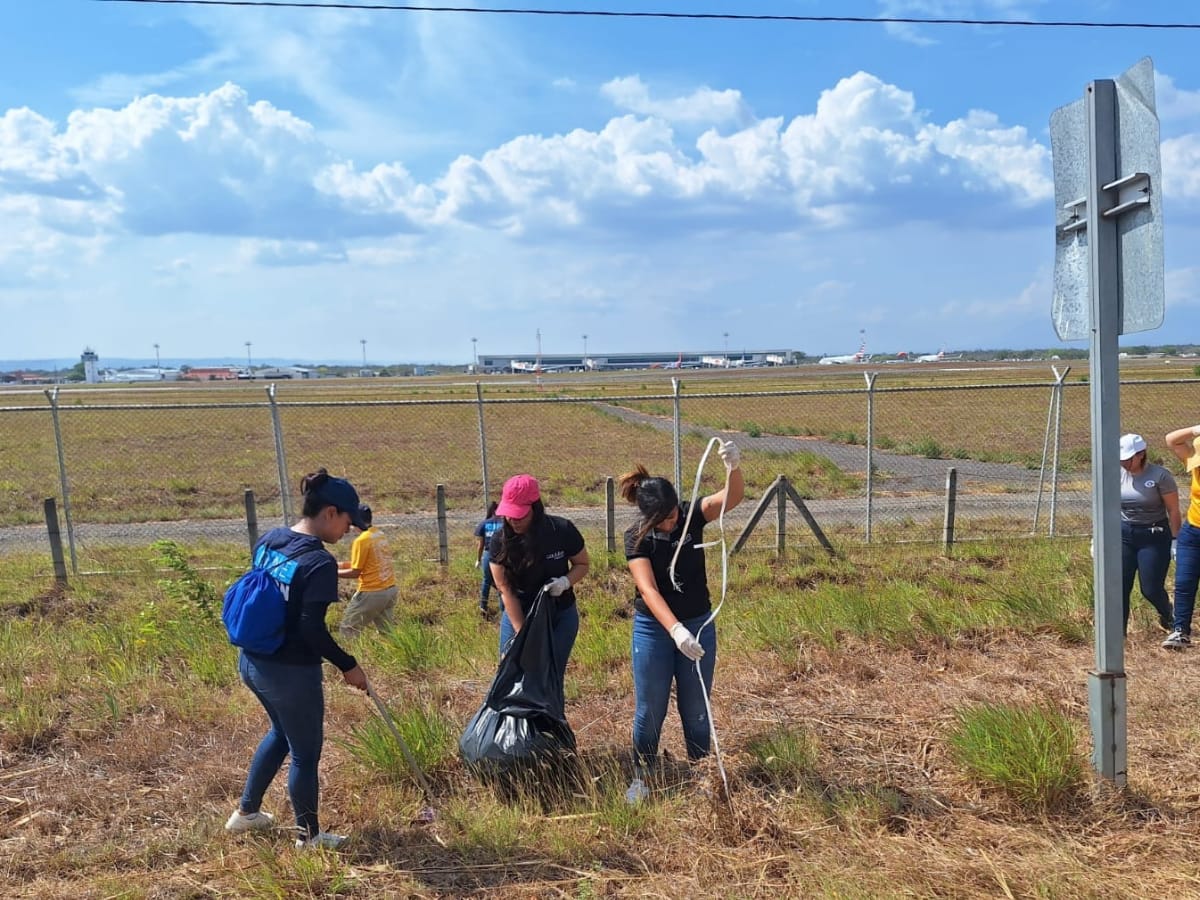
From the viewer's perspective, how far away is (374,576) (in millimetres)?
6617

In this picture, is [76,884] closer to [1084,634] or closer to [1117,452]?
[1117,452]

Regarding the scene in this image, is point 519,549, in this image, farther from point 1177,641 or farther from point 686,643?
point 1177,641

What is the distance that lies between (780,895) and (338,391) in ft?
154

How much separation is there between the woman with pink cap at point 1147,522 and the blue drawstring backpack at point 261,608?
5.07 meters

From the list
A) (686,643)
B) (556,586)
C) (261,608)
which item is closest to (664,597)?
(686,643)

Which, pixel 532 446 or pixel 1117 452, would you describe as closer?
pixel 1117 452

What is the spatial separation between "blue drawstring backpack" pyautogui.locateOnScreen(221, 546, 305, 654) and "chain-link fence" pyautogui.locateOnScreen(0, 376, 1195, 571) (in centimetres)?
430

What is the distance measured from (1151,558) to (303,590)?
5293mm

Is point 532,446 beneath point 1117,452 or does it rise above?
beneath

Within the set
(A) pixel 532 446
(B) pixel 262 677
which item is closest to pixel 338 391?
(A) pixel 532 446

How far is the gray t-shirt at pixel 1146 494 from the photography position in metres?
5.84

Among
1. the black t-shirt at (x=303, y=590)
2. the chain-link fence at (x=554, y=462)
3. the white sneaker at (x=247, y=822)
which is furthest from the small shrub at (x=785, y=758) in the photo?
the chain-link fence at (x=554, y=462)

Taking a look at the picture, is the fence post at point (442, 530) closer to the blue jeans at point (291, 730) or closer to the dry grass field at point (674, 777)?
the dry grass field at point (674, 777)

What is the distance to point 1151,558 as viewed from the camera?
5938mm
